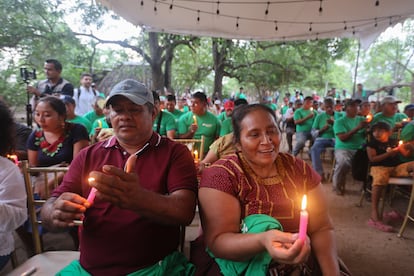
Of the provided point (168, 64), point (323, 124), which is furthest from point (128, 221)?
point (168, 64)

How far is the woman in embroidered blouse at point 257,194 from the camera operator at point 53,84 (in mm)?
4234

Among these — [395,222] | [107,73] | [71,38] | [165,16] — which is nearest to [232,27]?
[165,16]

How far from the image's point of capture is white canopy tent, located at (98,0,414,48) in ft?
17.1

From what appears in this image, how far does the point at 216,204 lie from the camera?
4.53ft

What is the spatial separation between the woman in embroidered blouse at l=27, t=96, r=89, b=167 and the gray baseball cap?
59.0 inches

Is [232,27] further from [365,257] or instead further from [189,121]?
[365,257]

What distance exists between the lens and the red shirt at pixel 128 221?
144 cm

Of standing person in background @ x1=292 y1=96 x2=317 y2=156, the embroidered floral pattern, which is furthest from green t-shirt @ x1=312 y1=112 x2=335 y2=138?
the embroidered floral pattern

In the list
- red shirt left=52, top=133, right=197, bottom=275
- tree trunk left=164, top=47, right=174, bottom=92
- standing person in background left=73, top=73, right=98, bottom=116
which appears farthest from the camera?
tree trunk left=164, top=47, right=174, bottom=92

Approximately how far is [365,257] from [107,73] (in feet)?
56.1

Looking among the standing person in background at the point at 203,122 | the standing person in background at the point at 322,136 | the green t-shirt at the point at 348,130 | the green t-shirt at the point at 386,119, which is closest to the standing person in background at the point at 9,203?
the standing person in background at the point at 203,122

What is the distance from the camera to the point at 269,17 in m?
5.89

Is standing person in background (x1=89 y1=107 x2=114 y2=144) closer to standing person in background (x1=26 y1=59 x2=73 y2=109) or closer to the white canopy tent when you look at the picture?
standing person in background (x1=26 y1=59 x2=73 y2=109)

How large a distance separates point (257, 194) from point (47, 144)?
244cm
